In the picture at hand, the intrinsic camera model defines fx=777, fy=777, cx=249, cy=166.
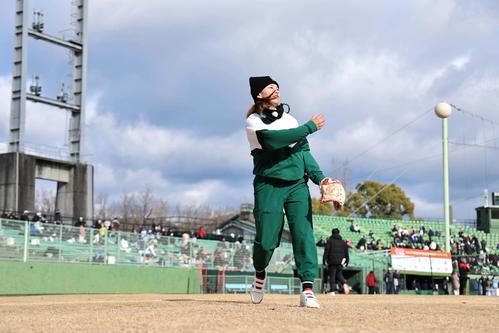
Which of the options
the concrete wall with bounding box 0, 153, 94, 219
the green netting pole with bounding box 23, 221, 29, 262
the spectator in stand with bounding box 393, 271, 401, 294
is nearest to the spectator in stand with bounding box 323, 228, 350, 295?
the green netting pole with bounding box 23, 221, 29, 262

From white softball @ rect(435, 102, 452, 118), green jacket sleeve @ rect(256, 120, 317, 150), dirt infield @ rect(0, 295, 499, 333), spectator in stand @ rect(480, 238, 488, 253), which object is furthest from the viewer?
spectator in stand @ rect(480, 238, 488, 253)

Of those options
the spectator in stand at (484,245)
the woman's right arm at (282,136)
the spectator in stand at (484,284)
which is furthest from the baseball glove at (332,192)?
the spectator in stand at (484,245)

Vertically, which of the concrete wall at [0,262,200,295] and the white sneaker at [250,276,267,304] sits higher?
the white sneaker at [250,276,267,304]

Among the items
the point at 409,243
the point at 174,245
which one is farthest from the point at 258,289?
the point at 409,243

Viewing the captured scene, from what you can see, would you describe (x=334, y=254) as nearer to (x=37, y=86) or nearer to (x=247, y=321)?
(x=247, y=321)

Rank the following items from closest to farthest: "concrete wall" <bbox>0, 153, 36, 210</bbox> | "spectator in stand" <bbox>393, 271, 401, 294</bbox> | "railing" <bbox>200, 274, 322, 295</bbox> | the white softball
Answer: "railing" <bbox>200, 274, 322, 295</bbox> < "spectator in stand" <bbox>393, 271, 401, 294</bbox> < "concrete wall" <bbox>0, 153, 36, 210</bbox> < the white softball

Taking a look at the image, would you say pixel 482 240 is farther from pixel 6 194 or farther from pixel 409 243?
pixel 6 194

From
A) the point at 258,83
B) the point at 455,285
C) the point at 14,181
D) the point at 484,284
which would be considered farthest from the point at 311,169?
the point at 14,181

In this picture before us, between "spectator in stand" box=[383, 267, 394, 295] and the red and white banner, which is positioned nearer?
"spectator in stand" box=[383, 267, 394, 295]

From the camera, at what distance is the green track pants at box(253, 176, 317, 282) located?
741 centimetres

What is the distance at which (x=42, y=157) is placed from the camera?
41.1 meters

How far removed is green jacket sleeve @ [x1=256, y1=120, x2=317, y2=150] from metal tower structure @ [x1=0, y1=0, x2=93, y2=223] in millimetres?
33515

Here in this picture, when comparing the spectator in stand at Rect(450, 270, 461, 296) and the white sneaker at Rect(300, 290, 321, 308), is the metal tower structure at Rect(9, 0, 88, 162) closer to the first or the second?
the spectator in stand at Rect(450, 270, 461, 296)

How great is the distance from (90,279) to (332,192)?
15.0m
